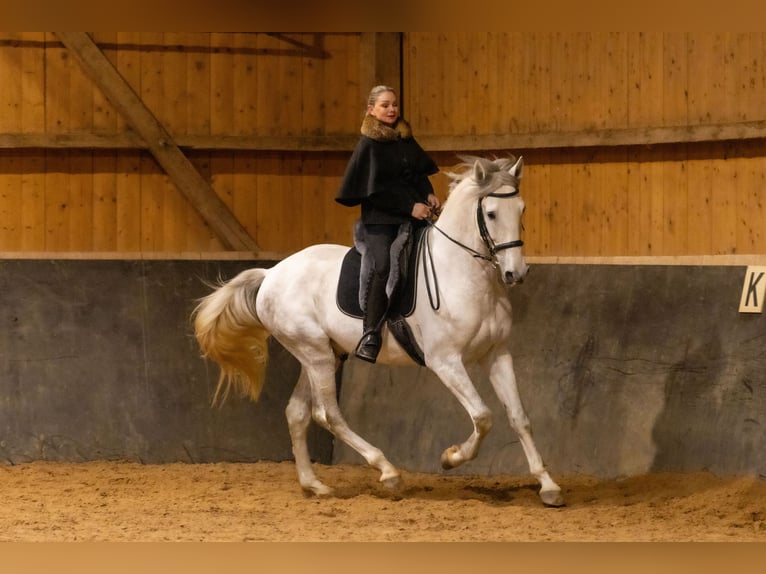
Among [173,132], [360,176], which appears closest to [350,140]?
[173,132]

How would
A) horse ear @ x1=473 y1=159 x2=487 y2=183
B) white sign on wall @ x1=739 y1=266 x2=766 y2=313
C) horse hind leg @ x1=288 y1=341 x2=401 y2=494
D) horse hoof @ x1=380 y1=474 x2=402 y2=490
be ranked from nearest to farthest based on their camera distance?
horse ear @ x1=473 y1=159 x2=487 y2=183
white sign on wall @ x1=739 y1=266 x2=766 y2=313
horse hoof @ x1=380 y1=474 x2=402 y2=490
horse hind leg @ x1=288 y1=341 x2=401 y2=494

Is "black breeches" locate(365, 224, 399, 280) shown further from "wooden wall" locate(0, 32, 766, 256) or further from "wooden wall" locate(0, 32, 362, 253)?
"wooden wall" locate(0, 32, 362, 253)

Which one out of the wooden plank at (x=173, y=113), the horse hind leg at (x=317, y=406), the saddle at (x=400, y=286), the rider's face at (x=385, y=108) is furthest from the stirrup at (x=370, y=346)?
the wooden plank at (x=173, y=113)

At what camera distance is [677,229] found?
1020 cm

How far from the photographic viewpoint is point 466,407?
20.9 ft

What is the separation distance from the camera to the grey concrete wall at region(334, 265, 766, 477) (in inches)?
259

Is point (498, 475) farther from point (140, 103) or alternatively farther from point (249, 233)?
point (140, 103)

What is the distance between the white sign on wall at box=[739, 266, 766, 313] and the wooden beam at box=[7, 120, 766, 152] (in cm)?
364

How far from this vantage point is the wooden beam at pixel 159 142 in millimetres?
10961

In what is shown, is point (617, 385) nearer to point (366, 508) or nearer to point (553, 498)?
point (553, 498)

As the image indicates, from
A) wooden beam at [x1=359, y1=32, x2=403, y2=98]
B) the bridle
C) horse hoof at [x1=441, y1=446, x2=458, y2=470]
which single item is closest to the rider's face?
the bridle

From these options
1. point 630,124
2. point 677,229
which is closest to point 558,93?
point 630,124

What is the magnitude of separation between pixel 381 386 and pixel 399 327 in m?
1.79

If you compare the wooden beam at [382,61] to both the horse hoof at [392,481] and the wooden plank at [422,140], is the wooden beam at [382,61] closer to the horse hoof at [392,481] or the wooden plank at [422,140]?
the wooden plank at [422,140]
